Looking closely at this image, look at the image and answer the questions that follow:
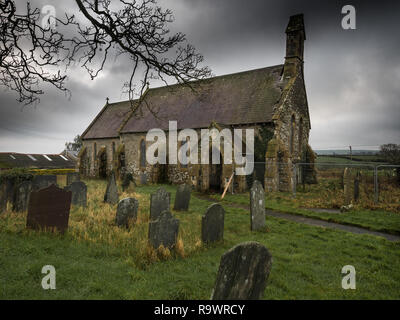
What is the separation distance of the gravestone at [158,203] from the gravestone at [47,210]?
8.26 feet

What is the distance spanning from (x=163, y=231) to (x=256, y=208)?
3377mm

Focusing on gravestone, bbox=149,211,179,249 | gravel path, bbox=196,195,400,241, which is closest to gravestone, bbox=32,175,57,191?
gravestone, bbox=149,211,179,249

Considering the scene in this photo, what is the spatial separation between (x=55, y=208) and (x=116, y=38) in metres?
4.74

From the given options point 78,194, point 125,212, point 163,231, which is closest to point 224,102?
point 78,194

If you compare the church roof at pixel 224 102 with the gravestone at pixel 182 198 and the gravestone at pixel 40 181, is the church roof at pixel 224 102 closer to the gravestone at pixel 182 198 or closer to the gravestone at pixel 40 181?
the gravestone at pixel 40 181

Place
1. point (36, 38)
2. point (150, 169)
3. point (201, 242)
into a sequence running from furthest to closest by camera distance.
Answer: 1. point (150, 169)
2. point (201, 242)
3. point (36, 38)

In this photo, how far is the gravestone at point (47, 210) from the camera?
6.40 m

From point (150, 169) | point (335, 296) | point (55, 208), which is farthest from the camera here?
point (150, 169)

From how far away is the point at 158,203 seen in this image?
26.9 ft

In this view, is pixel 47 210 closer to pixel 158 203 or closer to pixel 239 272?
pixel 158 203

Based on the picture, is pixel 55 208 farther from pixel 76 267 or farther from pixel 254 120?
pixel 254 120

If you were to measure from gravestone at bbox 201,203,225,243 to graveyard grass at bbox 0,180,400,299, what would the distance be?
217 mm

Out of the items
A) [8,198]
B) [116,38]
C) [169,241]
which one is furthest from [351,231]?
[8,198]

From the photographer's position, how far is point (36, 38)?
17.2 feet
